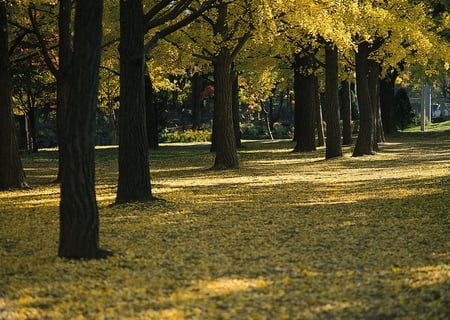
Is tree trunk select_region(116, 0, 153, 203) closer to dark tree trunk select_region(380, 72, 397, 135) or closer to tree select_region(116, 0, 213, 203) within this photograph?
tree select_region(116, 0, 213, 203)

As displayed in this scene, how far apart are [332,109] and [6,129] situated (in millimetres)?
12205

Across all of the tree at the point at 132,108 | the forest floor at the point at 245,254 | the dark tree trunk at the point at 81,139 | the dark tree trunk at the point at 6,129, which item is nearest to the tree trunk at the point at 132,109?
the tree at the point at 132,108

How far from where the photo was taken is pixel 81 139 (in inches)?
308

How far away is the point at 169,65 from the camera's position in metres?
23.3

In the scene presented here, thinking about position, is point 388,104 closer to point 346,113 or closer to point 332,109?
point 346,113

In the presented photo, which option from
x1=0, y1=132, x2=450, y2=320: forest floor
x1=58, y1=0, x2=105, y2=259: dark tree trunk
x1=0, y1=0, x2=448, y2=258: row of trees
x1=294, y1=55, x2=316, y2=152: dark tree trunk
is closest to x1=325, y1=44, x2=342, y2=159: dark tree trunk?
x1=0, y1=0, x2=448, y2=258: row of trees

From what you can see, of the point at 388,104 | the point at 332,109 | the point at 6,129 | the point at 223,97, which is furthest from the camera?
the point at 388,104

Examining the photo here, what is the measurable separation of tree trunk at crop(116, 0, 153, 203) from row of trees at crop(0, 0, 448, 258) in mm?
18

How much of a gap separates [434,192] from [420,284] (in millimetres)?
7965

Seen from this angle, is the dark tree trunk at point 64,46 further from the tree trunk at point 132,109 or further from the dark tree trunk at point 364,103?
the dark tree trunk at point 364,103

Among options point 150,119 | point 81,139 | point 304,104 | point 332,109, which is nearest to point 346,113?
point 304,104

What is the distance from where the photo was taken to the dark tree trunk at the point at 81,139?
783 centimetres

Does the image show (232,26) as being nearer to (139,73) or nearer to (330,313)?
(139,73)

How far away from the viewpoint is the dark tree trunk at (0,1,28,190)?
15.9 meters
